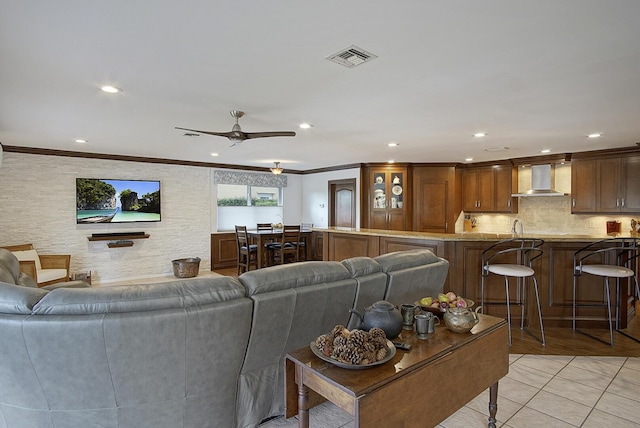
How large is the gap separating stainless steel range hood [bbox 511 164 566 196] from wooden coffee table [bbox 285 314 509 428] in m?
5.18

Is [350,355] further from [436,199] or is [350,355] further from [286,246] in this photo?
[436,199]

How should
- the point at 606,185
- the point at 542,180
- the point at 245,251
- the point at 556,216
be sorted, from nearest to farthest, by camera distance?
the point at 606,185, the point at 542,180, the point at 556,216, the point at 245,251

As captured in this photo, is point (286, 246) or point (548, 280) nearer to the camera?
point (548, 280)

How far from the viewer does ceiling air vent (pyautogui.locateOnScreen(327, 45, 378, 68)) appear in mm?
2059

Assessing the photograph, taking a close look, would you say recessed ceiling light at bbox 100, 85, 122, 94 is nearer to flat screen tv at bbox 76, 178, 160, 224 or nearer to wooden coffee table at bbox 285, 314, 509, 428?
wooden coffee table at bbox 285, 314, 509, 428

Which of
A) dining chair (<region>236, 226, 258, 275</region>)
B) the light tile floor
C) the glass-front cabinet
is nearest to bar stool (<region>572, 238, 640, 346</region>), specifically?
the light tile floor

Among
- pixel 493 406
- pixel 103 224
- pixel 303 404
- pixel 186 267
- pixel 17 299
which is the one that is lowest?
pixel 493 406

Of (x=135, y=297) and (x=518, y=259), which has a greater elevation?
(x=135, y=297)

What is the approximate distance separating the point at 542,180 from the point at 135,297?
6828mm

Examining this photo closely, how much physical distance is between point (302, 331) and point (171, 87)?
2.09m

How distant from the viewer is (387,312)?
1.61 metres

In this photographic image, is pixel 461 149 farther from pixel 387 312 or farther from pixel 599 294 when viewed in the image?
pixel 387 312

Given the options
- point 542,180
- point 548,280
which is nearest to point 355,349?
point 548,280

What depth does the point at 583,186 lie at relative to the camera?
5.66m
